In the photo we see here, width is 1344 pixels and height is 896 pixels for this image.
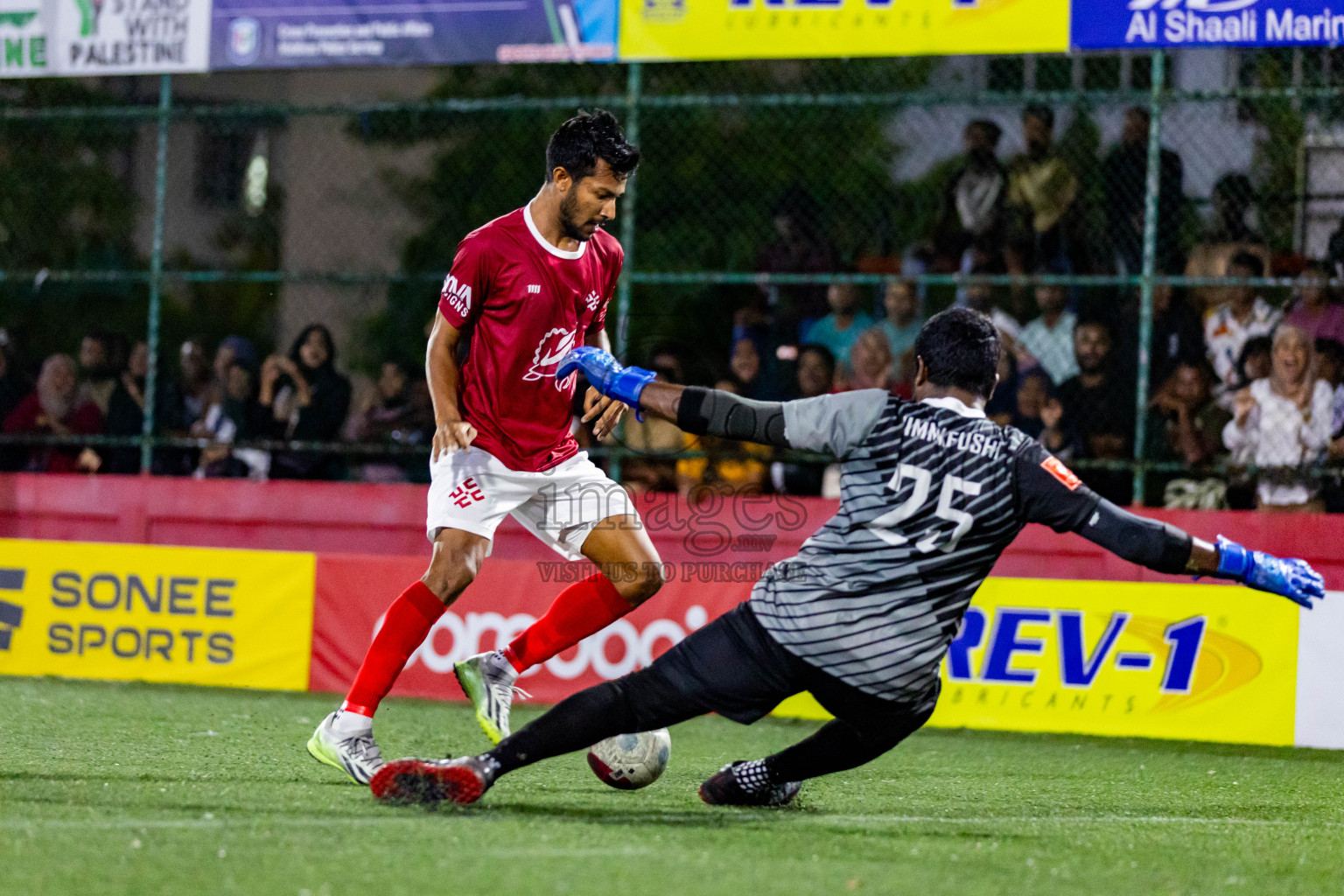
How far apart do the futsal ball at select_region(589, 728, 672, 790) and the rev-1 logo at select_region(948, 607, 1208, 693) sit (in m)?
3.12

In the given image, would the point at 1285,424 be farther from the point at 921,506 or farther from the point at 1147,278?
the point at 921,506

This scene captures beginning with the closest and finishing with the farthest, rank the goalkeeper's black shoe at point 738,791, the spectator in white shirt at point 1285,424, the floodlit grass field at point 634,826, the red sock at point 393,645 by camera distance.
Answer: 1. the floodlit grass field at point 634,826
2. the goalkeeper's black shoe at point 738,791
3. the red sock at point 393,645
4. the spectator in white shirt at point 1285,424

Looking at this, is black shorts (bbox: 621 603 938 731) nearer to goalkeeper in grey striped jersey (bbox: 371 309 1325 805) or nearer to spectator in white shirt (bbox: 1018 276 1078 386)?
goalkeeper in grey striped jersey (bbox: 371 309 1325 805)

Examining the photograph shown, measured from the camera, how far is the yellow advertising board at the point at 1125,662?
804 cm

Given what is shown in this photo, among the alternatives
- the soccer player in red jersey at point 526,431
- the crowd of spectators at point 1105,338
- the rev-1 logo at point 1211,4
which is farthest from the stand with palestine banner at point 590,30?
the soccer player in red jersey at point 526,431

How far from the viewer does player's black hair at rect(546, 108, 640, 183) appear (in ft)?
18.6

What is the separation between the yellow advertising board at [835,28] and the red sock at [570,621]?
413cm

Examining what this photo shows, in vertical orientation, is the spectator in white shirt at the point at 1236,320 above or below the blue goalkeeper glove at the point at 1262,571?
above

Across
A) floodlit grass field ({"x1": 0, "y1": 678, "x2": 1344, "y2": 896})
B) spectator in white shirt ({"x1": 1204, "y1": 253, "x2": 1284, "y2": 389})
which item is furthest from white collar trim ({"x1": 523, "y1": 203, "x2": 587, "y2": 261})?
spectator in white shirt ({"x1": 1204, "y1": 253, "x2": 1284, "y2": 389})

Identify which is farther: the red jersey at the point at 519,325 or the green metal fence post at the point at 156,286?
the green metal fence post at the point at 156,286

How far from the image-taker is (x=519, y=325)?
5812 mm

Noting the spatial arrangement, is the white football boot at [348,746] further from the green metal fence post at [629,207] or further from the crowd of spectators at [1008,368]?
the green metal fence post at [629,207]

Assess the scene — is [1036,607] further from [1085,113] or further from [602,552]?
[1085,113]

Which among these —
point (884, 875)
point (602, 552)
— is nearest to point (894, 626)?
point (884, 875)
